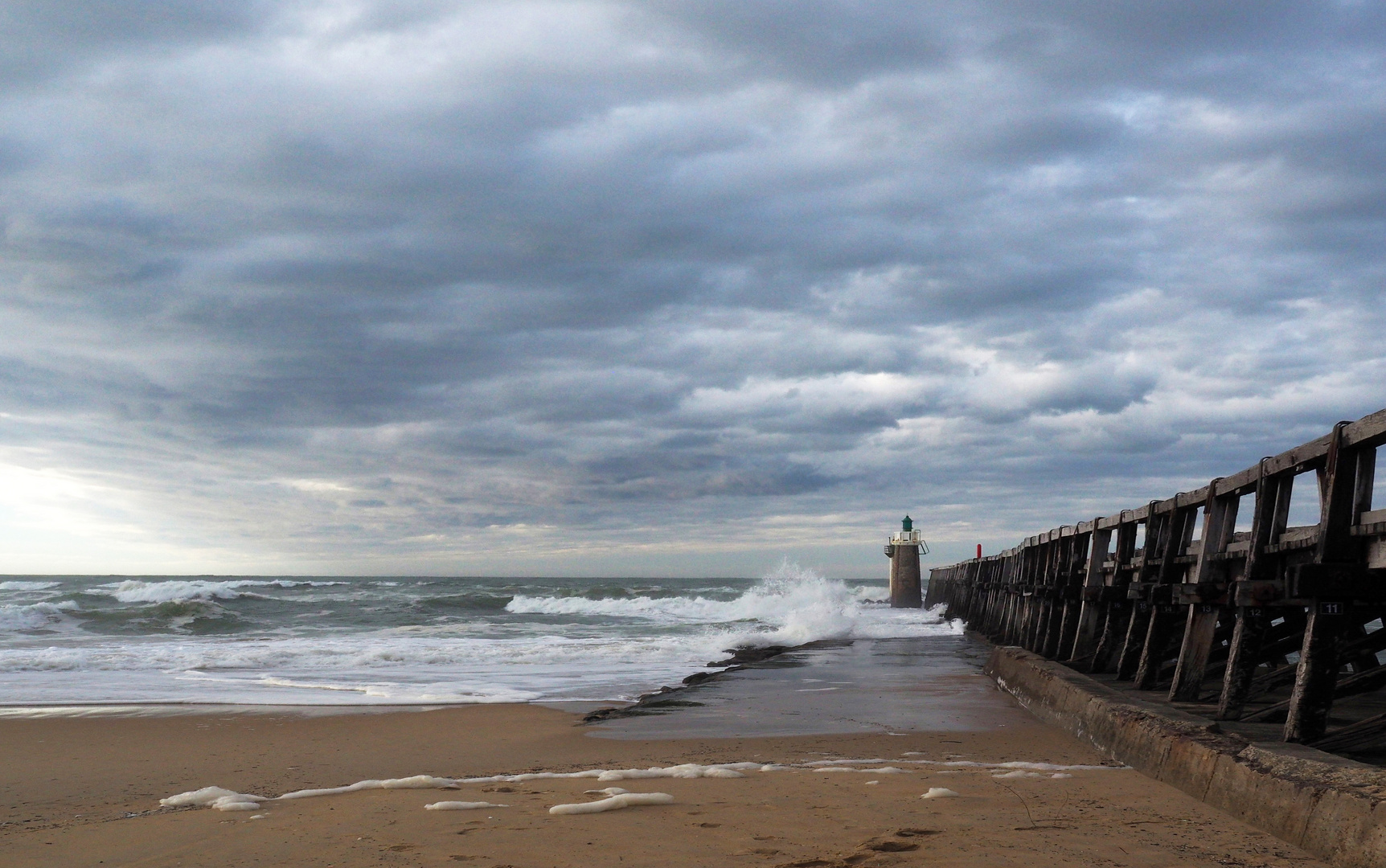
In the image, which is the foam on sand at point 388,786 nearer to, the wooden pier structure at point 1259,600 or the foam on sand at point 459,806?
the foam on sand at point 459,806

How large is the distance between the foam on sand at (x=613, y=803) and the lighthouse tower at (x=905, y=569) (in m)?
42.5

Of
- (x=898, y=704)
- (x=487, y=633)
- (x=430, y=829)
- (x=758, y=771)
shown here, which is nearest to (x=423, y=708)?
(x=898, y=704)

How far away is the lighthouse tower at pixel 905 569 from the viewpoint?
4731 cm

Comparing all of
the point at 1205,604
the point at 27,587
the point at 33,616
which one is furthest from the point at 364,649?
the point at 27,587

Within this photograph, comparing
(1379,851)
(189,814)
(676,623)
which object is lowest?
(676,623)

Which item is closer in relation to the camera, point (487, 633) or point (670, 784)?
point (670, 784)

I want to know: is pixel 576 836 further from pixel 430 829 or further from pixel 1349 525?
pixel 1349 525

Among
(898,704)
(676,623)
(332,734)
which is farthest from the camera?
(676,623)

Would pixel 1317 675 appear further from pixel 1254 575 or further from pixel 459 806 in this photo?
pixel 459 806

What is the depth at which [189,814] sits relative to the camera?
18.6 ft

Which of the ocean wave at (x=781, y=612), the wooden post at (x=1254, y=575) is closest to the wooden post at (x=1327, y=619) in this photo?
the wooden post at (x=1254, y=575)

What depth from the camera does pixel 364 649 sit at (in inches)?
725

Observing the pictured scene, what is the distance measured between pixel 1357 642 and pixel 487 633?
2175 centimetres

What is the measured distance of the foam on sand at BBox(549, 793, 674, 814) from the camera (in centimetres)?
522
